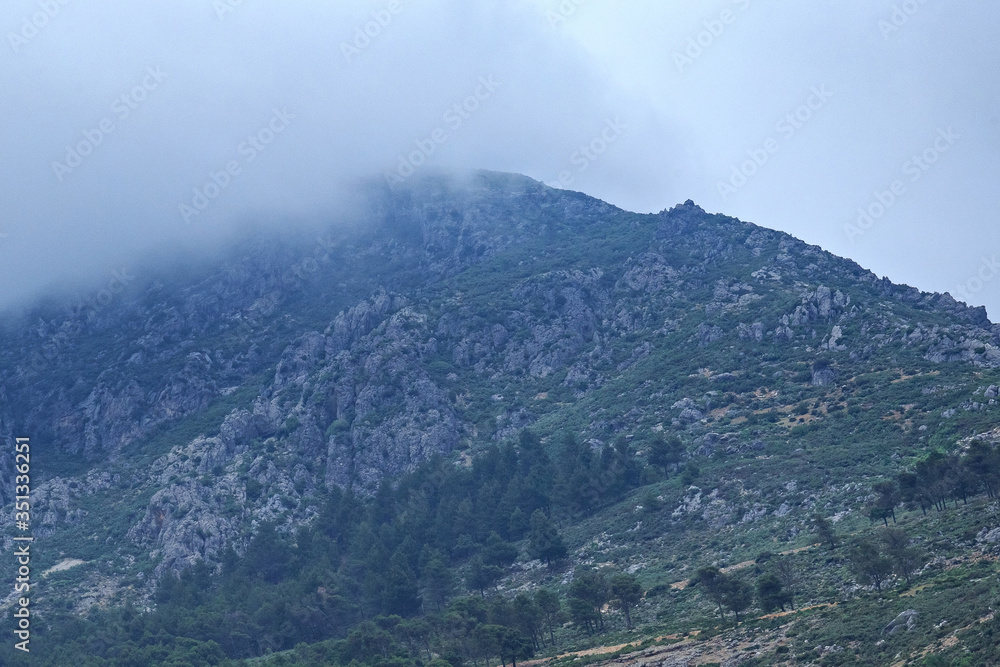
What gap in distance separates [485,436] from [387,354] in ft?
77.0

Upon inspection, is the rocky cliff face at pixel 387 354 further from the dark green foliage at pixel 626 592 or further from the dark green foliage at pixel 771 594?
the dark green foliage at pixel 771 594

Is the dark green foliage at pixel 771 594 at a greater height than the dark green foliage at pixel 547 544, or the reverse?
the dark green foliage at pixel 547 544

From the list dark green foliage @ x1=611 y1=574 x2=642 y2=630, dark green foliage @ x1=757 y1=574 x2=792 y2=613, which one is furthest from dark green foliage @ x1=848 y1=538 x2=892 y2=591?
dark green foliage @ x1=611 y1=574 x2=642 y2=630

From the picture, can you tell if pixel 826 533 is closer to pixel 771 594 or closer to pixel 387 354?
pixel 771 594

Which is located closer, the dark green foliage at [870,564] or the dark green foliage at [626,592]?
the dark green foliage at [870,564]

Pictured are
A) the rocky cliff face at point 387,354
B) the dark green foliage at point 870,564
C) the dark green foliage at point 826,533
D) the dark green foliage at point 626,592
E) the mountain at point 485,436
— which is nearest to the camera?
the dark green foliage at point 870,564

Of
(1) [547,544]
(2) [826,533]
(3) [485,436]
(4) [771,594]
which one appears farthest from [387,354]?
(4) [771,594]

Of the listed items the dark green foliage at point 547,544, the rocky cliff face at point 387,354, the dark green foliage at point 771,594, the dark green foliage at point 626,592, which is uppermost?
the rocky cliff face at point 387,354

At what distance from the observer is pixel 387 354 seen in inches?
6329

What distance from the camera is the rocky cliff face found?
5502 inches

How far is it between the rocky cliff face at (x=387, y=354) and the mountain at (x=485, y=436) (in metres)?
A: 0.53

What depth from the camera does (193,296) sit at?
187500 millimetres

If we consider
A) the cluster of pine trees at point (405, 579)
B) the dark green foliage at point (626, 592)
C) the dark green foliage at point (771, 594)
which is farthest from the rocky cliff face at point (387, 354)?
the dark green foliage at point (771, 594)

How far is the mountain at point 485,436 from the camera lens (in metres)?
98.1
